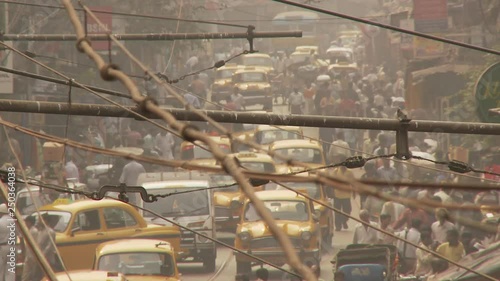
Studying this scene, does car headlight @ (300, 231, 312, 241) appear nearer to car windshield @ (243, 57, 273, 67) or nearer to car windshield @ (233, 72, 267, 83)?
car windshield @ (233, 72, 267, 83)

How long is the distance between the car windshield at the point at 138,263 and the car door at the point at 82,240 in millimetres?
1707

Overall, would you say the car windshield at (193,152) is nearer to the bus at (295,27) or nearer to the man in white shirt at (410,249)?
the man in white shirt at (410,249)

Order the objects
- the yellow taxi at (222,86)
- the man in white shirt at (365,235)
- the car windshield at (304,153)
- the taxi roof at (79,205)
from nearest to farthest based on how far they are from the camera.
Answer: the man in white shirt at (365,235) → the taxi roof at (79,205) → the car windshield at (304,153) → the yellow taxi at (222,86)

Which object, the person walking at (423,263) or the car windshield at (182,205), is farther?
the car windshield at (182,205)

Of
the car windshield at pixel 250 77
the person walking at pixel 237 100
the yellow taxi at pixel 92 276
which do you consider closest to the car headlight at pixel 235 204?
the yellow taxi at pixel 92 276

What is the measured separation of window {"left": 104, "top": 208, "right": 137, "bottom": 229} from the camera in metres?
20.6

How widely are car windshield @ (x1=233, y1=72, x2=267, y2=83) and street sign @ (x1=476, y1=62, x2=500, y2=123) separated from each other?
31.0 metres

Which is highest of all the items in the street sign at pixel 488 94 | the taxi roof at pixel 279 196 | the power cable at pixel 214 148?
the power cable at pixel 214 148

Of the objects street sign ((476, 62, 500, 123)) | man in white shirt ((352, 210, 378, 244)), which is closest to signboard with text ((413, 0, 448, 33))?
street sign ((476, 62, 500, 123))

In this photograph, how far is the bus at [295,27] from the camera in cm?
7344

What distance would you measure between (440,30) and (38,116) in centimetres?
1121

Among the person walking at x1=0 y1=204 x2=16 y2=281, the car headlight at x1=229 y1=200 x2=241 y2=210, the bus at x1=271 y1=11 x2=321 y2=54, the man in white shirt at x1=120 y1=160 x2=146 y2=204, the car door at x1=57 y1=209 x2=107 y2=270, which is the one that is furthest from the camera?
the bus at x1=271 y1=11 x2=321 y2=54

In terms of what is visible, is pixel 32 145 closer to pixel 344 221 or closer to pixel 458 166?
pixel 344 221

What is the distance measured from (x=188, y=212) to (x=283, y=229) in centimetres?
228
